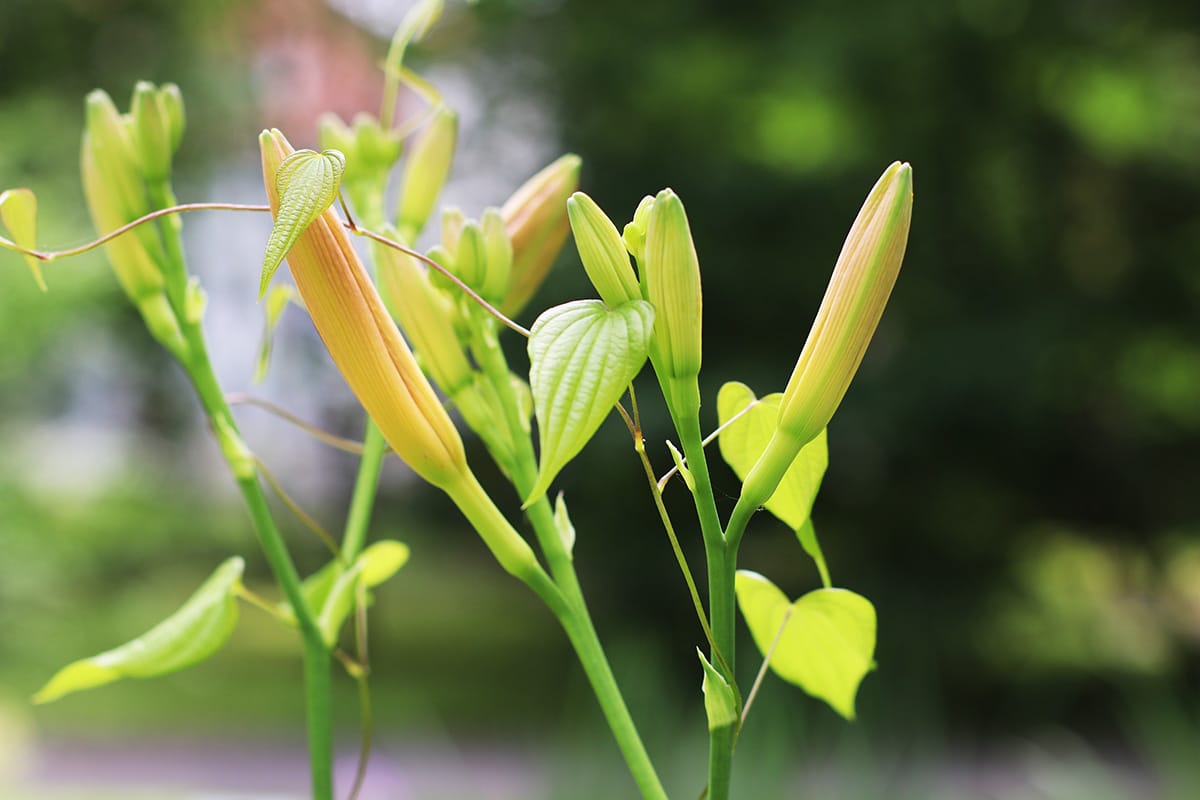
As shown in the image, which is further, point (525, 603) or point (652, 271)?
point (525, 603)

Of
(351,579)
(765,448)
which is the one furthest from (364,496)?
(765,448)

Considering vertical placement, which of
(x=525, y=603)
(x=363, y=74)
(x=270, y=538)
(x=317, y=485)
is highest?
(x=270, y=538)

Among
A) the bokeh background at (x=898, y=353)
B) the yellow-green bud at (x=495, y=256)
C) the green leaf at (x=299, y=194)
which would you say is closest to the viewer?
the green leaf at (x=299, y=194)

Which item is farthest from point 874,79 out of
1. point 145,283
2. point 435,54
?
point 145,283

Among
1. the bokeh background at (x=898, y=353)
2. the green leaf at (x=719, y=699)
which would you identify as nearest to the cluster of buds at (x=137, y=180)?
the green leaf at (x=719, y=699)

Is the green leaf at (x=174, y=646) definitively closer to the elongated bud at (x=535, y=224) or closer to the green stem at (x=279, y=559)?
the green stem at (x=279, y=559)

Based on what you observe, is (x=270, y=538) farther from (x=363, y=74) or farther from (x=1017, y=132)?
(x=363, y=74)

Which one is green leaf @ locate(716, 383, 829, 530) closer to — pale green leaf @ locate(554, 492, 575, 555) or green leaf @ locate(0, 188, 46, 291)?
pale green leaf @ locate(554, 492, 575, 555)
